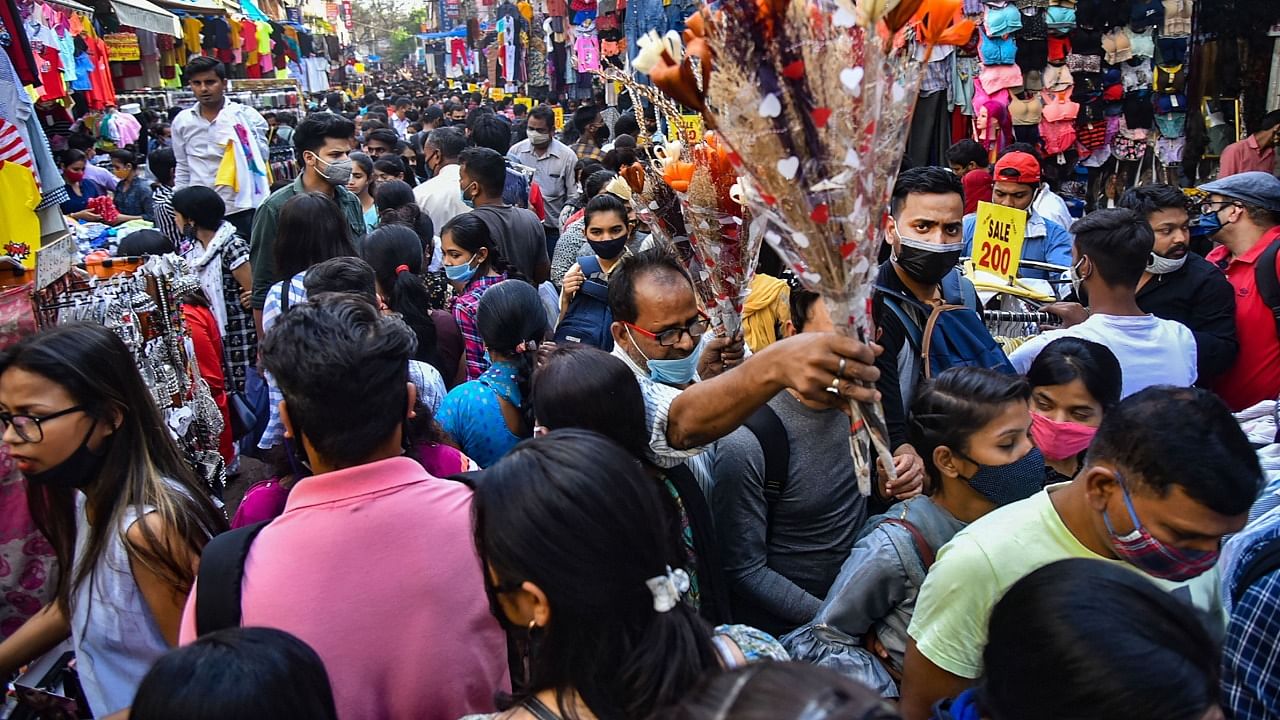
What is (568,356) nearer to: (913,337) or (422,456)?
(422,456)

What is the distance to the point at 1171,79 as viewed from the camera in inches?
323

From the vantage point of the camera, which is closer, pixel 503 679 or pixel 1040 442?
pixel 503 679

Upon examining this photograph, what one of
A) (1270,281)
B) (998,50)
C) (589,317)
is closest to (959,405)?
(589,317)


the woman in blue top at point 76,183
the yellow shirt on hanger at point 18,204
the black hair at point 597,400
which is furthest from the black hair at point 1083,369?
the woman in blue top at point 76,183

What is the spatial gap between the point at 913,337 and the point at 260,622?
92.7 inches

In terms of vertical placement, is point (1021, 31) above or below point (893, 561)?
above

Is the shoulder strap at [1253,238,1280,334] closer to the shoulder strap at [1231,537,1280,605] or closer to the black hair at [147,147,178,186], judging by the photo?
the shoulder strap at [1231,537,1280,605]

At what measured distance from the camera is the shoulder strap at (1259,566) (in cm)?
216

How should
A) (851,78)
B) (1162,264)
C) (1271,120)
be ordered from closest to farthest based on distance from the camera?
(851,78) < (1162,264) < (1271,120)

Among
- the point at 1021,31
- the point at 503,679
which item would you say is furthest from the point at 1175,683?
the point at 1021,31

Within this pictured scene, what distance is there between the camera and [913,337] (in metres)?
3.31

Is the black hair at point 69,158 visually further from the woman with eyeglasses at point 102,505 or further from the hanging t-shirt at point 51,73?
the woman with eyeglasses at point 102,505

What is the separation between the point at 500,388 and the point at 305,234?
64.2 inches

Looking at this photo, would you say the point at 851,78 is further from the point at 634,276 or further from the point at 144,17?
the point at 144,17
